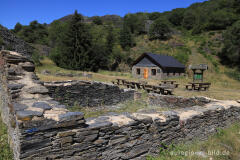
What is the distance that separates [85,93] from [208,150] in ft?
21.4

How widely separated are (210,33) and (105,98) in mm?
54556

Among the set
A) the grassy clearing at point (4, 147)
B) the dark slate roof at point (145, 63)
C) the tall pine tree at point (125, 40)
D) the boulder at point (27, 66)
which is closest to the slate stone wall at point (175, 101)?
the boulder at point (27, 66)

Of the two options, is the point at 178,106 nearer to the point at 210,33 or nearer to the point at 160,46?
the point at 160,46

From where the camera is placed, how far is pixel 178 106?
8766 mm

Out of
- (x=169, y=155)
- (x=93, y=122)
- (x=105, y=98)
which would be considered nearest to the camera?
(x=93, y=122)

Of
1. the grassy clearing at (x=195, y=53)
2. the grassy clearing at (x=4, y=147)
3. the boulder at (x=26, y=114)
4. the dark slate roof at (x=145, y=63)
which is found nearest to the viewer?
the boulder at (x=26, y=114)

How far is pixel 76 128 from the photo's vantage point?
9.46ft

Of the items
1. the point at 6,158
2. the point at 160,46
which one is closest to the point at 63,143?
the point at 6,158

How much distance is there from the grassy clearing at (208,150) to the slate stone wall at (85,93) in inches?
226

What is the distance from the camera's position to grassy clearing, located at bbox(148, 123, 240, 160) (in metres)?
4.04

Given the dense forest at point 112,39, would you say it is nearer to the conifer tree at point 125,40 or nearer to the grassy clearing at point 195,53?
the conifer tree at point 125,40

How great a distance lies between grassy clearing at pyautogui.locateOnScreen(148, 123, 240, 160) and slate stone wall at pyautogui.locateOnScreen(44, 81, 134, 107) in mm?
5731

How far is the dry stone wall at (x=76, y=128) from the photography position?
8.29 ft

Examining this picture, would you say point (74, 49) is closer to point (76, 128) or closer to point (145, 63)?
point (145, 63)
